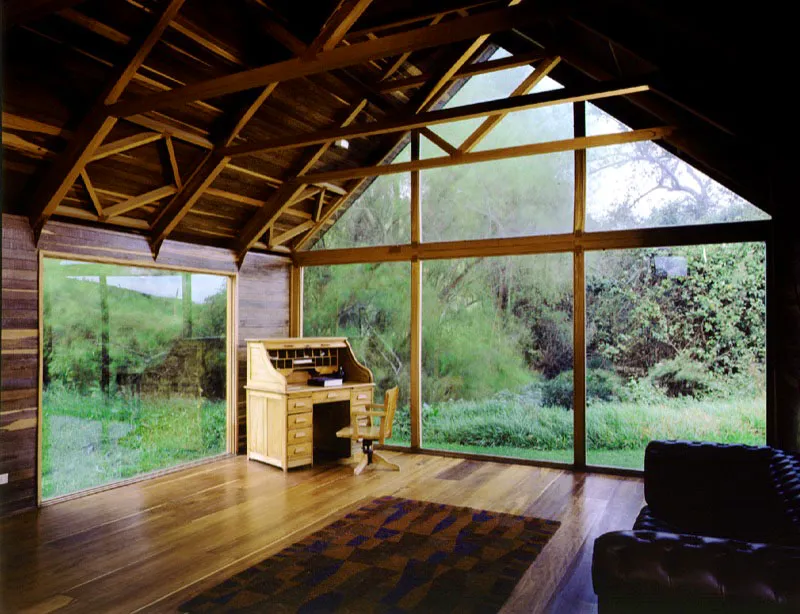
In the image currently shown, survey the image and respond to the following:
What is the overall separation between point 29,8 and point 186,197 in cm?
268

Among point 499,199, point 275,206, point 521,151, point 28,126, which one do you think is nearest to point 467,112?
point 521,151

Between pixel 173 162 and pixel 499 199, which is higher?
pixel 173 162

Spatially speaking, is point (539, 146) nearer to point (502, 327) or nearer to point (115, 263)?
point (502, 327)

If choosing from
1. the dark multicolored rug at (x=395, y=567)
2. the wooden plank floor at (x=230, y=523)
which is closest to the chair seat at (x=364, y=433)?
the wooden plank floor at (x=230, y=523)

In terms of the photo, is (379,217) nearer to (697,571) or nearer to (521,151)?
(521,151)

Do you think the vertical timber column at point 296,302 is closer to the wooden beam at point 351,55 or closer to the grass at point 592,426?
the grass at point 592,426

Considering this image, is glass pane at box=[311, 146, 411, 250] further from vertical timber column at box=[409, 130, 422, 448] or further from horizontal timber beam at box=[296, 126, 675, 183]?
horizontal timber beam at box=[296, 126, 675, 183]

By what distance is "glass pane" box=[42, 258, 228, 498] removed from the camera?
5543 millimetres

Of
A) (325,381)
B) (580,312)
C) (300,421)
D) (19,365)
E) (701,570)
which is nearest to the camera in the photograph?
(701,570)

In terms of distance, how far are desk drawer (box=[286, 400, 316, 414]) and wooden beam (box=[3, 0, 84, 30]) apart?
13.6 ft

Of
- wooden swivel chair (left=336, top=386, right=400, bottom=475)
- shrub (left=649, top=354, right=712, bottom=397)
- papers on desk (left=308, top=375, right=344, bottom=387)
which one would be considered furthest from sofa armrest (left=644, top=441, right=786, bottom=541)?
papers on desk (left=308, top=375, right=344, bottom=387)

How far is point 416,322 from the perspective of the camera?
24.6 ft

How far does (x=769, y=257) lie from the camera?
5.73 metres

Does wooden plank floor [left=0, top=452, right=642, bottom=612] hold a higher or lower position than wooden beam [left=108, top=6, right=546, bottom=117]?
lower
